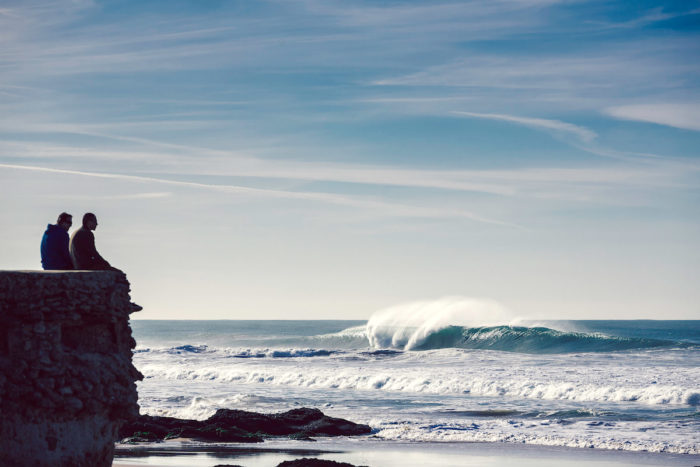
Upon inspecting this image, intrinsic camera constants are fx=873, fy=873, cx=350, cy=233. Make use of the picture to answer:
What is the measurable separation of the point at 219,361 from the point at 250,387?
12.4 metres

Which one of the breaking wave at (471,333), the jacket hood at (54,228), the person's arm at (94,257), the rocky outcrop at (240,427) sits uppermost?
the jacket hood at (54,228)

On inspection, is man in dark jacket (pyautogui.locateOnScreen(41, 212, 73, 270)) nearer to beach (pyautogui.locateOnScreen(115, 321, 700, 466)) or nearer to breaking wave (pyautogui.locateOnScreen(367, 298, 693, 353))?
beach (pyautogui.locateOnScreen(115, 321, 700, 466))

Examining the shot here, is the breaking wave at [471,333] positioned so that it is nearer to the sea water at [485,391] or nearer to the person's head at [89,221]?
the sea water at [485,391]

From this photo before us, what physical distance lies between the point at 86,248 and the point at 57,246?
1.08ft

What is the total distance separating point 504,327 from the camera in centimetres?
4241

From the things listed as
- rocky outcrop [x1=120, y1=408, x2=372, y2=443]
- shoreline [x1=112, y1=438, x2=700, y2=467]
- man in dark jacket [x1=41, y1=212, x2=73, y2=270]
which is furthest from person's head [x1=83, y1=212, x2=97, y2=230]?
rocky outcrop [x1=120, y1=408, x2=372, y2=443]

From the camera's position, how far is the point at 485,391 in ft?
73.5

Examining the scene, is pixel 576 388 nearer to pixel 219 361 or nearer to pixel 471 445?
pixel 471 445

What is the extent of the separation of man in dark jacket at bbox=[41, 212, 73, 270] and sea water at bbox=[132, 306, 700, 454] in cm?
778

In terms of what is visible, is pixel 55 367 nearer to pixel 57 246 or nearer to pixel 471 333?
pixel 57 246

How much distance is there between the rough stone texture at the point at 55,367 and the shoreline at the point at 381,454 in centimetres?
371

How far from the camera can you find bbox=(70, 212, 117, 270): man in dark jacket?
832 centimetres

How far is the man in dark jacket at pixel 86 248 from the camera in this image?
27.3 ft

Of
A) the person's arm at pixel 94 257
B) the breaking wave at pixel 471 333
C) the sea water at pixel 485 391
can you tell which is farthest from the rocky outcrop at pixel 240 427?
the breaking wave at pixel 471 333
